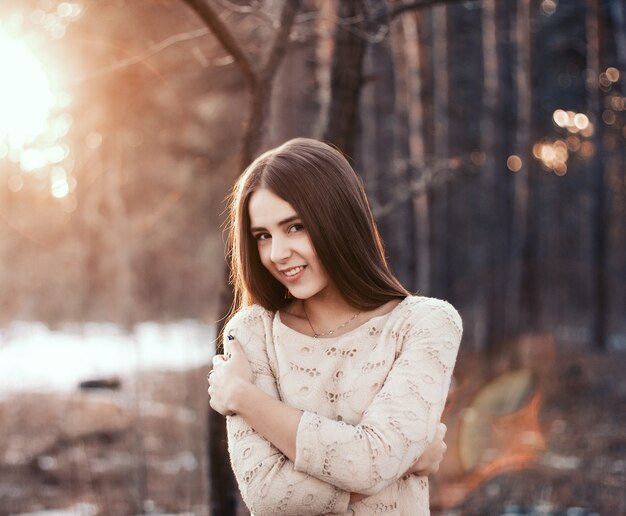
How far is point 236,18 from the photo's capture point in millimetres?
6844

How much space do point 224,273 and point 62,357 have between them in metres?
17.4

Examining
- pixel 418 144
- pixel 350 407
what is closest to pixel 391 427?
pixel 350 407

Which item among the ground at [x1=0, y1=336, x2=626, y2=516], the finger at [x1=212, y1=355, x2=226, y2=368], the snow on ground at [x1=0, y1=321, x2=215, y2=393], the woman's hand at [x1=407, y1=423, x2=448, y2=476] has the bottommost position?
the ground at [x1=0, y1=336, x2=626, y2=516]

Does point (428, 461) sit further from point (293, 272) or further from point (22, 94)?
point (22, 94)

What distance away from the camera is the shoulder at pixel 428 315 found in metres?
2.65

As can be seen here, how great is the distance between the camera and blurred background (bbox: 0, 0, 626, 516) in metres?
6.11

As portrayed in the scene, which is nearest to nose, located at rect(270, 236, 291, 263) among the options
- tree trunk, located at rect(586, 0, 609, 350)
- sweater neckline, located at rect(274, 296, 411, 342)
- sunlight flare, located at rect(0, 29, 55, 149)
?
sweater neckline, located at rect(274, 296, 411, 342)

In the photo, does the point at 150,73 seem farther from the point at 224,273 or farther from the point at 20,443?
the point at 20,443

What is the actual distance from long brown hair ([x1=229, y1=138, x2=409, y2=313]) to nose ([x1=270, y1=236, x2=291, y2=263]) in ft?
0.25

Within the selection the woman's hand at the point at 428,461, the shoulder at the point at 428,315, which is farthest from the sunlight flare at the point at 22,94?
the woman's hand at the point at 428,461

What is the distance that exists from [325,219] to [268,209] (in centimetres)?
16

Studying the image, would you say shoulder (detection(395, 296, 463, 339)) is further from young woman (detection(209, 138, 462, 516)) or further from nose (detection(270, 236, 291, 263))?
nose (detection(270, 236, 291, 263))

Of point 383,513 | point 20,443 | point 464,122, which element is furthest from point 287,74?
point 464,122

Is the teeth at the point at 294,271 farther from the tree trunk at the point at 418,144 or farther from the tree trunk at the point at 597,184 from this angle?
the tree trunk at the point at 597,184
